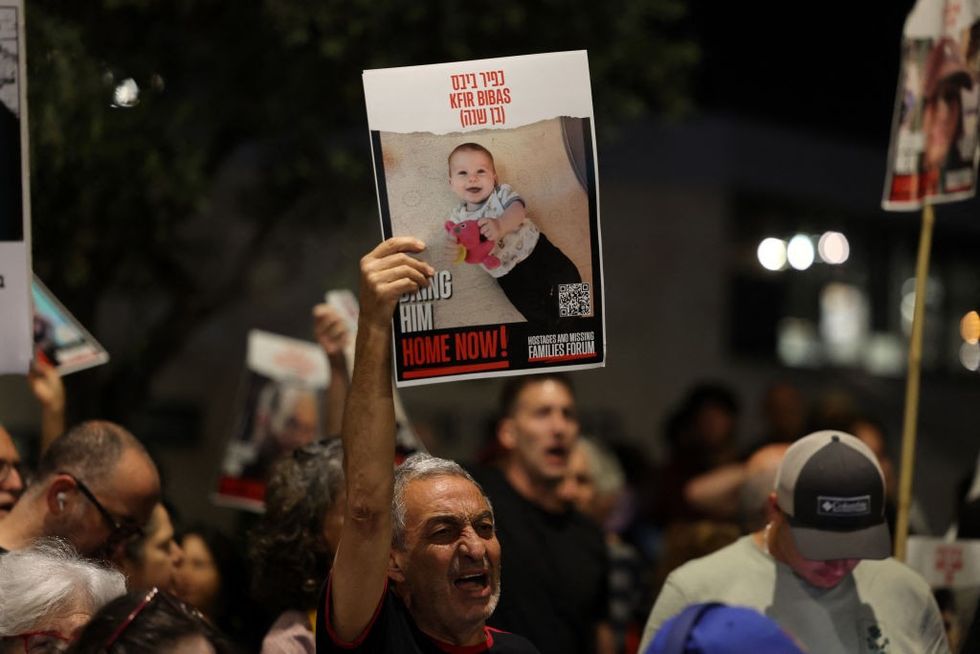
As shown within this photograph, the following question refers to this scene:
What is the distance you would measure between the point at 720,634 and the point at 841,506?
1.88 meters

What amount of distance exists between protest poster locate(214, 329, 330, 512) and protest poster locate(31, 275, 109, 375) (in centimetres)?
131

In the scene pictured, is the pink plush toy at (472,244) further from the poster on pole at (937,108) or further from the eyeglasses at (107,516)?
the poster on pole at (937,108)

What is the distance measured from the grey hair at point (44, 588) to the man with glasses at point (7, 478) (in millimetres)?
1285

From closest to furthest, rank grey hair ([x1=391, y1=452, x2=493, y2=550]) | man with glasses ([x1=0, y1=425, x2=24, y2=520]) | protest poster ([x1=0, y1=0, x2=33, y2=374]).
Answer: grey hair ([x1=391, y1=452, x2=493, y2=550])
protest poster ([x1=0, y1=0, x2=33, y2=374])
man with glasses ([x1=0, y1=425, x2=24, y2=520])

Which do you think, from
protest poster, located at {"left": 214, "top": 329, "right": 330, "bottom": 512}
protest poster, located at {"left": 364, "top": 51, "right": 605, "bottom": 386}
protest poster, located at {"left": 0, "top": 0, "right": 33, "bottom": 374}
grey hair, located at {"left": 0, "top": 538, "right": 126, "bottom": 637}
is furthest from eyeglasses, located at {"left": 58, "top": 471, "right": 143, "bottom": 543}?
protest poster, located at {"left": 214, "top": 329, "right": 330, "bottom": 512}

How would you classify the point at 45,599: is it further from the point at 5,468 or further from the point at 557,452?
the point at 557,452

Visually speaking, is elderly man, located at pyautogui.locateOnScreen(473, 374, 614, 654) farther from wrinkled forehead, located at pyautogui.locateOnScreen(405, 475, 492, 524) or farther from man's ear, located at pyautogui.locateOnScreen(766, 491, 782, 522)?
wrinkled forehead, located at pyautogui.locateOnScreen(405, 475, 492, 524)

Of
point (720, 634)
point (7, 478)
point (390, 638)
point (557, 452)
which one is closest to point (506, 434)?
point (557, 452)

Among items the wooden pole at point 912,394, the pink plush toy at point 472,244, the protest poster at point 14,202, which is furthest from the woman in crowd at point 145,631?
the wooden pole at point 912,394

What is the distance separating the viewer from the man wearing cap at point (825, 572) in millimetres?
4633

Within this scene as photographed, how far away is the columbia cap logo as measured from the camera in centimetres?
462

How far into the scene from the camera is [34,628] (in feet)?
11.7

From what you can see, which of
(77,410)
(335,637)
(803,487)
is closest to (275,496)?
(335,637)

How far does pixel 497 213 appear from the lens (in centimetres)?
408
